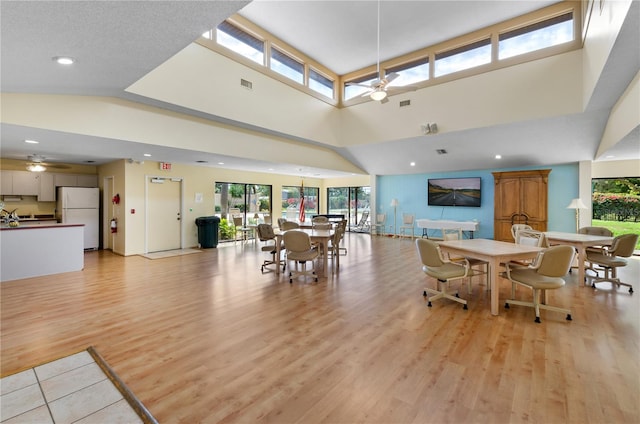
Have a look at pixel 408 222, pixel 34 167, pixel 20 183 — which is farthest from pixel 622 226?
pixel 20 183

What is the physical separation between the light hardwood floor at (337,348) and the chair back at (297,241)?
2.09 ft

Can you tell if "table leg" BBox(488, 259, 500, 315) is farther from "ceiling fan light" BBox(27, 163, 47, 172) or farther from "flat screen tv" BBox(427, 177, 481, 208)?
"ceiling fan light" BBox(27, 163, 47, 172)

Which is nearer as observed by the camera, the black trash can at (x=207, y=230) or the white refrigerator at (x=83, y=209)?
the white refrigerator at (x=83, y=209)

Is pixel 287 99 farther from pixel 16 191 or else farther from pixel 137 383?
pixel 16 191

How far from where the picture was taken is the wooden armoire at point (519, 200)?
312 inches

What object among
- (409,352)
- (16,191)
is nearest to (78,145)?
(16,191)

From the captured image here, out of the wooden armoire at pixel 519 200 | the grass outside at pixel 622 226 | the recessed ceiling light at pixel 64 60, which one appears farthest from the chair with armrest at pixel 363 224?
the recessed ceiling light at pixel 64 60

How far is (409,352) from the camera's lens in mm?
2648

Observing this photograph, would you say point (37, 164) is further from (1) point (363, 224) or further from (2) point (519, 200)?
(2) point (519, 200)

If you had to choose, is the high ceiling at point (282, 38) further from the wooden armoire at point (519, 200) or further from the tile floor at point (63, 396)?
the tile floor at point (63, 396)

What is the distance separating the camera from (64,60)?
113 inches

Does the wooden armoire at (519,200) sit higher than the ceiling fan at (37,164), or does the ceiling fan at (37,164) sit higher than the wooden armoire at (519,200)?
the ceiling fan at (37,164)

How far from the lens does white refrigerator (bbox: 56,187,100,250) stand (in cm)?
753

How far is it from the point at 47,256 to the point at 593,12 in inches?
389
